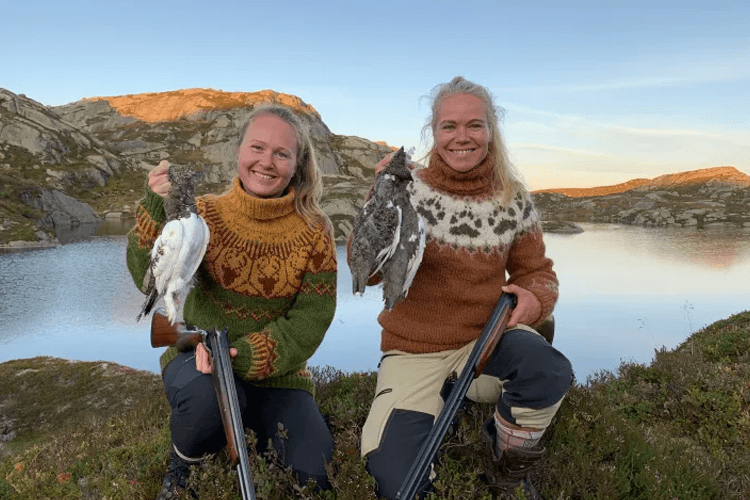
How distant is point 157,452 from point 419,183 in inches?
147

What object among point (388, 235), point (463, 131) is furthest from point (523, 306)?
point (463, 131)

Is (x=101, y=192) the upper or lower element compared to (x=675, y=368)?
lower

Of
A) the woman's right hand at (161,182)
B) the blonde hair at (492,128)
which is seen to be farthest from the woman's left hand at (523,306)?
the woman's right hand at (161,182)

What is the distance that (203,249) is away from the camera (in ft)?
11.9

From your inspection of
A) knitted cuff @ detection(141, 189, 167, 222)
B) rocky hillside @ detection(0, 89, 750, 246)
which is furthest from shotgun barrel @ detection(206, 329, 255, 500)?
rocky hillside @ detection(0, 89, 750, 246)

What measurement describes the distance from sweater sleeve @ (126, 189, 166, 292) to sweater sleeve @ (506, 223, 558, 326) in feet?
9.31

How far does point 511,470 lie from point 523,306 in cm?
125

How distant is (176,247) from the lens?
3414 mm

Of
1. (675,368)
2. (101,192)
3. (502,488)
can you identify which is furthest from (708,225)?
(101,192)

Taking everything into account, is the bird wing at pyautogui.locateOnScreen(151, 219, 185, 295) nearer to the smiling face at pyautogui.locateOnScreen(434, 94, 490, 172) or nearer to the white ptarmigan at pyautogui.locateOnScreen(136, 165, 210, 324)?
the white ptarmigan at pyautogui.locateOnScreen(136, 165, 210, 324)

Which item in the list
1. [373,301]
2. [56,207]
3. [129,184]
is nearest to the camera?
[373,301]

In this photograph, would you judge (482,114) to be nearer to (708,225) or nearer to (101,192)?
(708,225)

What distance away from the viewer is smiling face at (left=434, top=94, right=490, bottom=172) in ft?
13.3

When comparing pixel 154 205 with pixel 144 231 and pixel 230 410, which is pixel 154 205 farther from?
pixel 230 410
